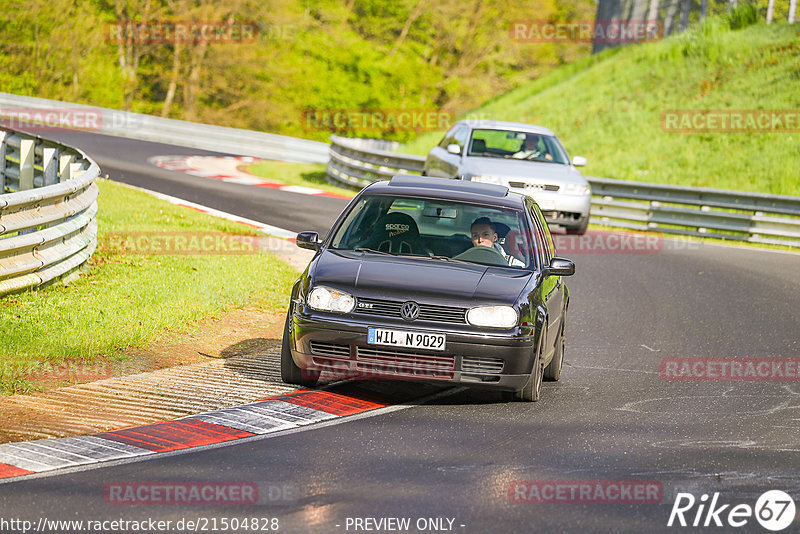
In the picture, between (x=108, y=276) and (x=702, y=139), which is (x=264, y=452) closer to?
(x=108, y=276)

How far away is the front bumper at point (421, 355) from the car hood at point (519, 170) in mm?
10607

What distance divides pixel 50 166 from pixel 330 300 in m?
9.62

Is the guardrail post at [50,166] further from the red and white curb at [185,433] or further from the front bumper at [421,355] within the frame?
the front bumper at [421,355]

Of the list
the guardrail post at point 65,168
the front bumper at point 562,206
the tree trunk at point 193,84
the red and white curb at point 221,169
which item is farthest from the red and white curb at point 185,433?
the tree trunk at point 193,84

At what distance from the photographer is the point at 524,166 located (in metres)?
19.2

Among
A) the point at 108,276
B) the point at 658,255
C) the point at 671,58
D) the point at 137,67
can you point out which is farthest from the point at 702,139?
the point at 137,67

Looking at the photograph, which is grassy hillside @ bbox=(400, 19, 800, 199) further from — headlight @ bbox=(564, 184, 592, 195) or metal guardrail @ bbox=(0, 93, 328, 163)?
headlight @ bbox=(564, 184, 592, 195)

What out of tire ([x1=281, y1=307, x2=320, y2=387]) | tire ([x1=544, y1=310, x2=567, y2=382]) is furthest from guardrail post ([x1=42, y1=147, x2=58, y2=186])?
tire ([x1=544, y1=310, x2=567, y2=382])

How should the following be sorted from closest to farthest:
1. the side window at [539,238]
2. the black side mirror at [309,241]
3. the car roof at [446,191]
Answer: the black side mirror at [309,241]
the side window at [539,238]
the car roof at [446,191]

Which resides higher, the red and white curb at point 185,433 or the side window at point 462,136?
the side window at point 462,136

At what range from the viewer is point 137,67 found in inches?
2419

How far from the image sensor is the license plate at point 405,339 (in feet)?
25.9

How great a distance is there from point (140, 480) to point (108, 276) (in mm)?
7011

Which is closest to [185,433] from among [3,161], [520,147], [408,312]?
[408,312]
